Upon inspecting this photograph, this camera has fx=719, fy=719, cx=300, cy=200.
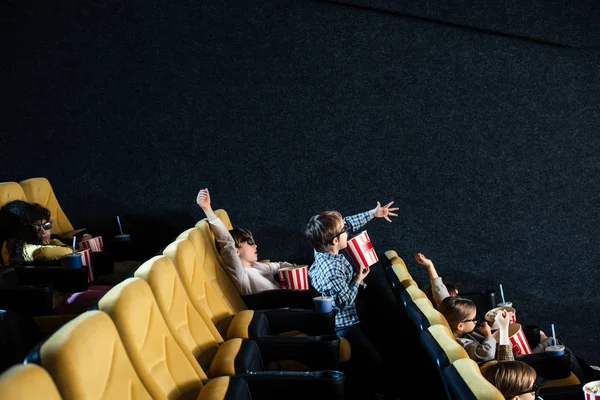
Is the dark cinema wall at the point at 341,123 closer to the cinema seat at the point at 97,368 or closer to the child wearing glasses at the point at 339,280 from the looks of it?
the child wearing glasses at the point at 339,280

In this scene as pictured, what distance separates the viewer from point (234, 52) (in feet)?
9.55

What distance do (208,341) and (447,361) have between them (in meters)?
0.58

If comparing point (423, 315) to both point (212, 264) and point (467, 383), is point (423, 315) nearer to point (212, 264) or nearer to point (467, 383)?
point (467, 383)

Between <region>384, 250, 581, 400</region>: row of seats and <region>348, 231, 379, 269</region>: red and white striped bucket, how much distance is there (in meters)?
0.12

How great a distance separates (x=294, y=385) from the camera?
139 centimetres

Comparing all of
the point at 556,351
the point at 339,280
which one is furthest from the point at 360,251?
the point at 556,351

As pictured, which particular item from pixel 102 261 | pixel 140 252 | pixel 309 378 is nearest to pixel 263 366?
pixel 309 378

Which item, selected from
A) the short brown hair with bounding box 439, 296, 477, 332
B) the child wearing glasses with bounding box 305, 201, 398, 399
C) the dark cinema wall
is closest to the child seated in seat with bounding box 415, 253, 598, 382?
the short brown hair with bounding box 439, 296, 477, 332

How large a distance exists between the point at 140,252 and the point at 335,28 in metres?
1.22

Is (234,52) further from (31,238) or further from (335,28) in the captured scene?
(31,238)

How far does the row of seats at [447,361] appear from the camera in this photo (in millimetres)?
1174

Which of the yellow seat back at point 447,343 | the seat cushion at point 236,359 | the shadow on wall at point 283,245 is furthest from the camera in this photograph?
the shadow on wall at point 283,245

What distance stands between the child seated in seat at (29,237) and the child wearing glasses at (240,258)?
0.45m

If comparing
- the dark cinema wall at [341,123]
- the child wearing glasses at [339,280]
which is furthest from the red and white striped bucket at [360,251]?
the dark cinema wall at [341,123]
